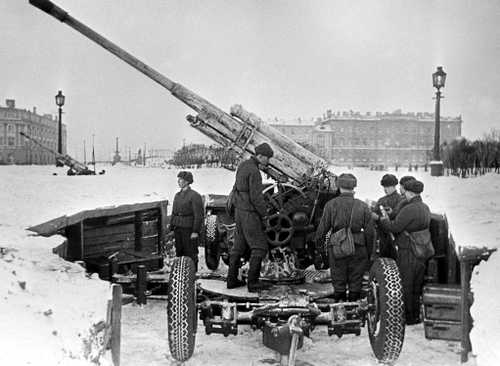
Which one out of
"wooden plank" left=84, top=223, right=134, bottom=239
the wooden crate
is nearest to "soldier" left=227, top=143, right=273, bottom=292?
the wooden crate

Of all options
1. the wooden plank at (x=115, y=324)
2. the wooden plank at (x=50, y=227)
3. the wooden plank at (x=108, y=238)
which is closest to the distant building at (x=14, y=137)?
the wooden plank at (x=108, y=238)

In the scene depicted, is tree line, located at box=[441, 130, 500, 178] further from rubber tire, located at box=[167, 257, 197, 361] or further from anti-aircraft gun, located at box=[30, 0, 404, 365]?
rubber tire, located at box=[167, 257, 197, 361]

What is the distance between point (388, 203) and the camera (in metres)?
6.45

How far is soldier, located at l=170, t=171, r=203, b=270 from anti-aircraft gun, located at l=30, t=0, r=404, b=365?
1.10 feet

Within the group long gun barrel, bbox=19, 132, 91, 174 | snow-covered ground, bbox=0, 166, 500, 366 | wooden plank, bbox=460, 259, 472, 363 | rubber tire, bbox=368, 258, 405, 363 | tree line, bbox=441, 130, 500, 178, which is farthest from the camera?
long gun barrel, bbox=19, 132, 91, 174

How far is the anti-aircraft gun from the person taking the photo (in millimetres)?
4094

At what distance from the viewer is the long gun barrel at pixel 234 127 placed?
6.52 metres

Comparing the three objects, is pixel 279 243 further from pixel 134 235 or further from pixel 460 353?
pixel 134 235

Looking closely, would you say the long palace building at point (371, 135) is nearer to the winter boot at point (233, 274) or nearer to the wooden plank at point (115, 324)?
the winter boot at point (233, 274)

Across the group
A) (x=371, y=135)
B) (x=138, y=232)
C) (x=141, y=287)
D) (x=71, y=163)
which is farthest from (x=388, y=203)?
(x=371, y=135)

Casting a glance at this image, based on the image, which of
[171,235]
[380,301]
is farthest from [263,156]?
[171,235]

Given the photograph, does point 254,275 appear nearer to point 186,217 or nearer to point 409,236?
point 409,236

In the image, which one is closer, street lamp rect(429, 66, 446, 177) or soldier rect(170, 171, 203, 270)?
soldier rect(170, 171, 203, 270)

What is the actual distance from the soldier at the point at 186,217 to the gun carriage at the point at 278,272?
13.2 inches
